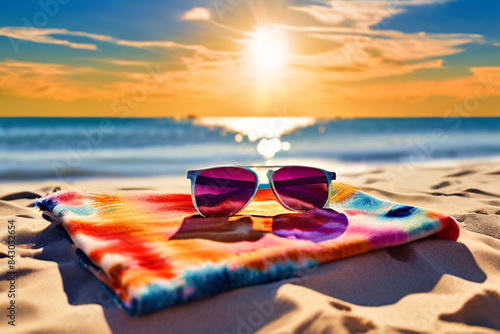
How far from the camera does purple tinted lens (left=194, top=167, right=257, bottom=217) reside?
188 centimetres

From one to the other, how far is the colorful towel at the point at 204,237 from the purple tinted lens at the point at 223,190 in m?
0.06

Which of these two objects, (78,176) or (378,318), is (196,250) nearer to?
(378,318)

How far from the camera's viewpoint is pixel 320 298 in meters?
1.28

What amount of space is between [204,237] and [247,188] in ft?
1.39

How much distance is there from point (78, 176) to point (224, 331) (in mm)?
4534

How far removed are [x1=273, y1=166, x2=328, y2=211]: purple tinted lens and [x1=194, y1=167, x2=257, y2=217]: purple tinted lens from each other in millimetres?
126

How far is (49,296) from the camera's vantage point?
1424 mm

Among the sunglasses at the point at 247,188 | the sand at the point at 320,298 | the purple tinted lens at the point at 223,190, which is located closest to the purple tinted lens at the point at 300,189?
the sunglasses at the point at 247,188

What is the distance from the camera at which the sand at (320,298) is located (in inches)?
46.2

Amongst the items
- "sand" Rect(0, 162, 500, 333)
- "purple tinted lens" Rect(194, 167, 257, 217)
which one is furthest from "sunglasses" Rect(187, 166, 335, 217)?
"sand" Rect(0, 162, 500, 333)

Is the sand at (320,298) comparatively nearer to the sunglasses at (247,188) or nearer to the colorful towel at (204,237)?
the colorful towel at (204,237)

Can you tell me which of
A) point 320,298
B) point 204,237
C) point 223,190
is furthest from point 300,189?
point 320,298

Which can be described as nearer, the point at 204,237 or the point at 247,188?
the point at 204,237

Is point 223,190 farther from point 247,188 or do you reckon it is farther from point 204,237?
point 204,237
